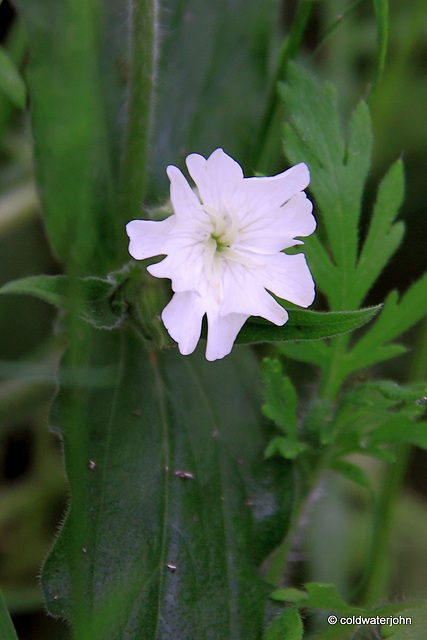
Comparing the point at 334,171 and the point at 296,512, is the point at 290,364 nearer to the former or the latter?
the point at 296,512

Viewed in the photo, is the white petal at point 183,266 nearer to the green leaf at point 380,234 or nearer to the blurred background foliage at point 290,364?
the green leaf at point 380,234

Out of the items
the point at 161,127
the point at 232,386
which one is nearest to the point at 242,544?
the point at 232,386

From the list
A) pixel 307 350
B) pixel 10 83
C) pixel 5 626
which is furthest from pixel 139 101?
pixel 5 626

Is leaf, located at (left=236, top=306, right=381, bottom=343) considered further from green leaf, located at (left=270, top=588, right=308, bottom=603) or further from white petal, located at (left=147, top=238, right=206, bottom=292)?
green leaf, located at (left=270, top=588, right=308, bottom=603)

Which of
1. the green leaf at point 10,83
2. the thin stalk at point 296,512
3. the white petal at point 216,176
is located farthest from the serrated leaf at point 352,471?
the green leaf at point 10,83

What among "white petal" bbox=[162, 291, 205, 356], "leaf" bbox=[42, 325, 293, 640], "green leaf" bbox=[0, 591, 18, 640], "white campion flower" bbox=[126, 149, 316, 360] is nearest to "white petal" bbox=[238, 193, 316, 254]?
"white campion flower" bbox=[126, 149, 316, 360]
